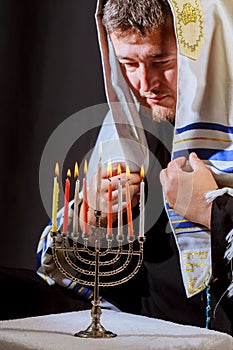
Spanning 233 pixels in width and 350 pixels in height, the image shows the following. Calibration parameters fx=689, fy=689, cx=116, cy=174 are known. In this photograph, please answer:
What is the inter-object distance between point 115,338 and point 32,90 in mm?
1003

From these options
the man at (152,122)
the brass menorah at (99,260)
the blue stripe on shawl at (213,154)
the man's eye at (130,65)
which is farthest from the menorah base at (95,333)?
the man's eye at (130,65)

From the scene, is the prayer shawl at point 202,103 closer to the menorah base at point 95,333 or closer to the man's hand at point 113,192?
the man's hand at point 113,192

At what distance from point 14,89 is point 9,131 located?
0.42ft

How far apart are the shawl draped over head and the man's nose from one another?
0.08 metres

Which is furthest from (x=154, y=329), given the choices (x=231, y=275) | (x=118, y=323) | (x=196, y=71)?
(x=196, y=71)

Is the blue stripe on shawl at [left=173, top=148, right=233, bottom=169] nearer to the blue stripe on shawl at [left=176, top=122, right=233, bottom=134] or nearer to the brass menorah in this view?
the blue stripe on shawl at [left=176, top=122, right=233, bottom=134]

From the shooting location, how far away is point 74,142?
1.90 m

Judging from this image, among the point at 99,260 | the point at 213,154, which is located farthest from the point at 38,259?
the point at 213,154

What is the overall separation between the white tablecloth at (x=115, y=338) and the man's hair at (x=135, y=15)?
2.36 ft

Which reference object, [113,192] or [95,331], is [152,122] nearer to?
[113,192]

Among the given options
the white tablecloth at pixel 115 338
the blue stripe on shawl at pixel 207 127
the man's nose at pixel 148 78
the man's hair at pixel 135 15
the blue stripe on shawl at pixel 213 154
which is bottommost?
the white tablecloth at pixel 115 338

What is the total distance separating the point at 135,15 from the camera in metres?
1.73

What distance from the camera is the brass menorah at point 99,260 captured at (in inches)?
52.2

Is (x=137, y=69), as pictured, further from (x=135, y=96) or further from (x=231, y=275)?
(x=231, y=275)
